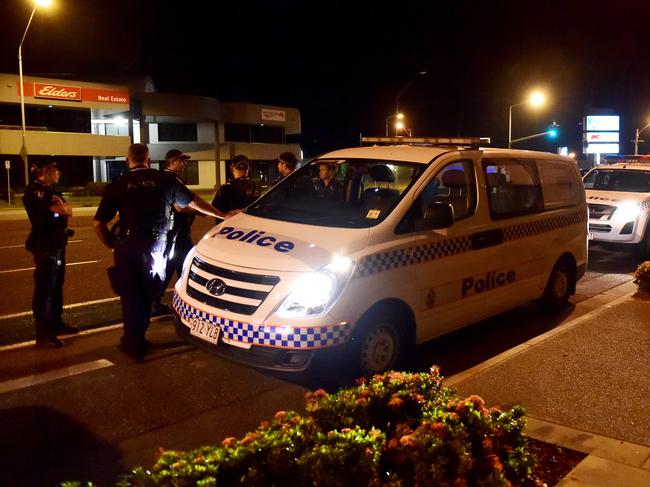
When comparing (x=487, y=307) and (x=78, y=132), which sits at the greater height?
(x=78, y=132)

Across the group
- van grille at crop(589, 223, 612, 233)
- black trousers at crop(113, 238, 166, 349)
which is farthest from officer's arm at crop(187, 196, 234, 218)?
van grille at crop(589, 223, 612, 233)

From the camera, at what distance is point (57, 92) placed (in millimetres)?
38812

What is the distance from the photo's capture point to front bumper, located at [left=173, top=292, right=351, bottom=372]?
4699 mm

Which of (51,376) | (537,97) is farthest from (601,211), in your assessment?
(537,97)

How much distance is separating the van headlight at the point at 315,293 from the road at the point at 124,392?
44 cm

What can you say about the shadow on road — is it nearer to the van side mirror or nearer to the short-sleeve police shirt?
the short-sleeve police shirt

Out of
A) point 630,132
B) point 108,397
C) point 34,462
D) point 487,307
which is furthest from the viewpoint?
point 630,132

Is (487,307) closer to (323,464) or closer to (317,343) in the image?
(317,343)

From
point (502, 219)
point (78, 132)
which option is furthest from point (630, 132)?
point (502, 219)

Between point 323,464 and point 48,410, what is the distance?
3.01 m

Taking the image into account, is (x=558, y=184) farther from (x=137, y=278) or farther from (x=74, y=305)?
(x=74, y=305)

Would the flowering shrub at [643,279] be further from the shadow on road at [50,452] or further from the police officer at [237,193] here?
the shadow on road at [50,452]

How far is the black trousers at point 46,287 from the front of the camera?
618cm

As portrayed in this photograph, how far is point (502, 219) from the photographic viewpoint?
6.43m
